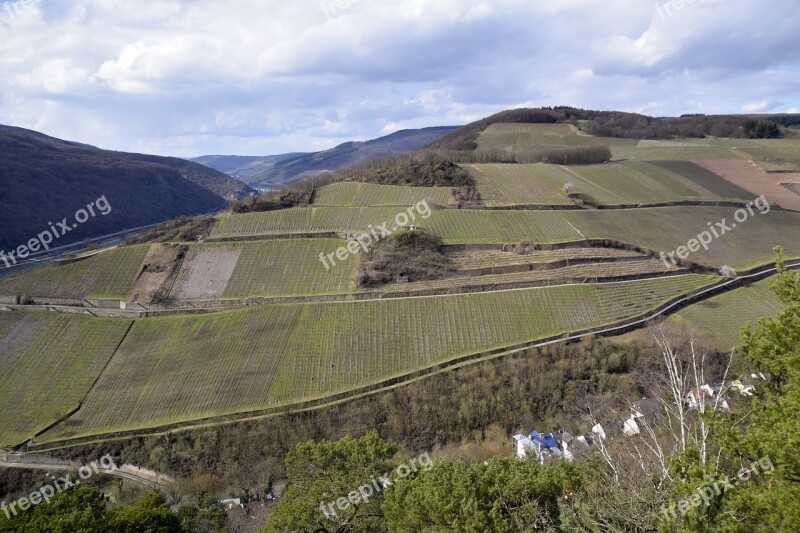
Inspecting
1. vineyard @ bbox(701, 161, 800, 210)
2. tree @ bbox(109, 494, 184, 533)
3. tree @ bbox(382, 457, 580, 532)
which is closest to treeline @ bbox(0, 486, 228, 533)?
tree @ bbox(109, 494, 184, 533)

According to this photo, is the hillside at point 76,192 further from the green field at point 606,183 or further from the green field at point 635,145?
the green field at point 635,145

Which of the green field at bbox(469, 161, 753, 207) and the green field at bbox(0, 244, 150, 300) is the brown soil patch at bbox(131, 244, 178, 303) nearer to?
the green field at bbox(0, 244, 150, 300)

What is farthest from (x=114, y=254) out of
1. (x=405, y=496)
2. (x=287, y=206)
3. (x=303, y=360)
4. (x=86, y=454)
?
(x=405, y=496)

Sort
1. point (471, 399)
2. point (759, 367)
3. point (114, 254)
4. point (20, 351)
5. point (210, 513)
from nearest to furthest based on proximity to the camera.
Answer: point (759, 367) → point (210, 513) → point (471, 399) → point (20, 351) → point (114, 254)

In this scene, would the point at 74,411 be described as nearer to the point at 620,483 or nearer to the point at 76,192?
the point at 620,483

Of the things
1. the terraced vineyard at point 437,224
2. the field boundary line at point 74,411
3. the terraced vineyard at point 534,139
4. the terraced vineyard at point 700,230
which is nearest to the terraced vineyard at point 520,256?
the terraced vineyard at point 437,224

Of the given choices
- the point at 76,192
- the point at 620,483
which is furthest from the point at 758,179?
the point at 76,192

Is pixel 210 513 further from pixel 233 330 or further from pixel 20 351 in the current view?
pixel 20 351
